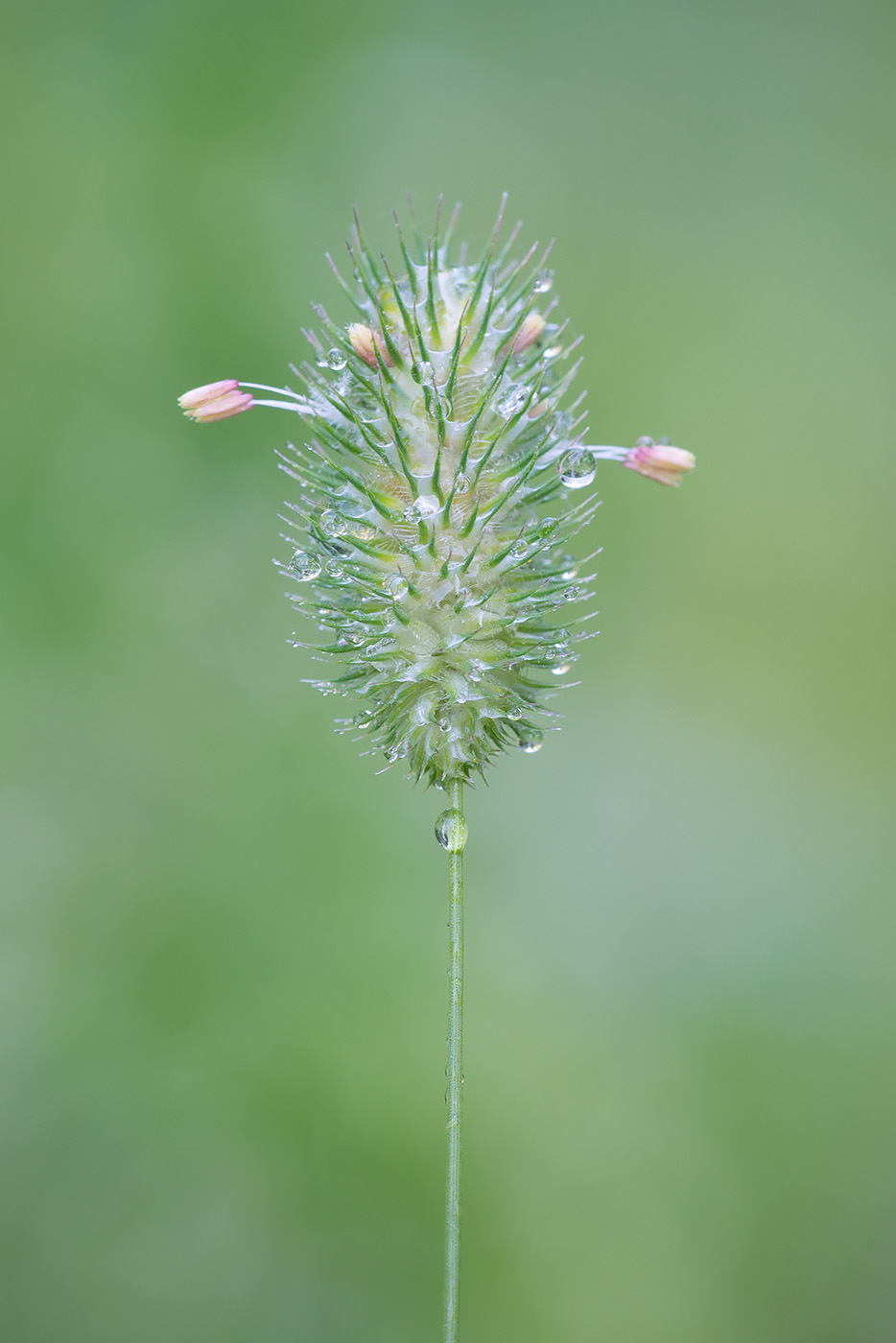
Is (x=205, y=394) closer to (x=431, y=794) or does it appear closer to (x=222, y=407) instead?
(x=222, y=407)

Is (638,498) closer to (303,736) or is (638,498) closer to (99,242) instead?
(303,736)

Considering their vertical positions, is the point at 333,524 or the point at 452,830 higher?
the point at 333,524

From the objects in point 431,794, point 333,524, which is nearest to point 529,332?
point 333,524

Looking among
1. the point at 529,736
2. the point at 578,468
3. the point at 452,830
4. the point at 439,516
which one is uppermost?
the point at 578,468

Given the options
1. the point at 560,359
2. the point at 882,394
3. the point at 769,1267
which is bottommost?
the point at 769,1267

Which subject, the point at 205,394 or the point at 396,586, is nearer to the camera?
the point at 396,586

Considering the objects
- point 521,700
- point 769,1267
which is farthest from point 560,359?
point 769,1267

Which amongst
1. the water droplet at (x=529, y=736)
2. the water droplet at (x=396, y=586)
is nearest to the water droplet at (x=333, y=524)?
the water droplet at (x=396, y=586)
